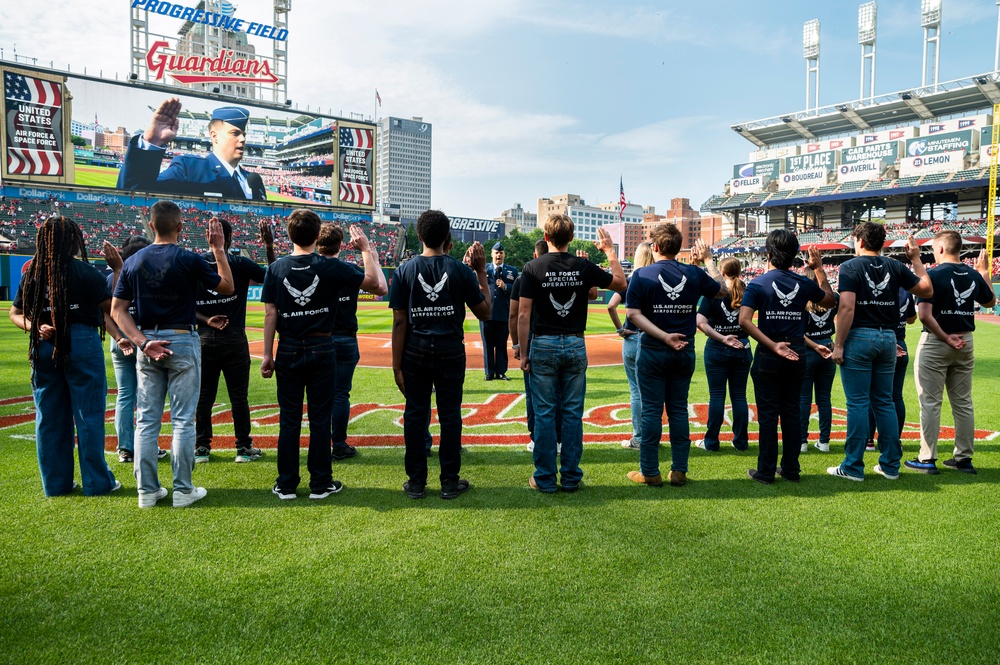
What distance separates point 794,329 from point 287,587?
4233 mm

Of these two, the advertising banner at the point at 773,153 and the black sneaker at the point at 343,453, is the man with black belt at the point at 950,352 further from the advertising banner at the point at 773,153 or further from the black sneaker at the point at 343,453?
the advertising banner at the point at 773,153

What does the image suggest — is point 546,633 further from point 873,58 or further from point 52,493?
point 873,58

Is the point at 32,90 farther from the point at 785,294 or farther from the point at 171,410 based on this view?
the point at 785,294

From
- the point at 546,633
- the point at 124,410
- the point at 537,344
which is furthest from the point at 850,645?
the point at 124,410

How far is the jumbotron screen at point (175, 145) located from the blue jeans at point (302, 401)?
168ft

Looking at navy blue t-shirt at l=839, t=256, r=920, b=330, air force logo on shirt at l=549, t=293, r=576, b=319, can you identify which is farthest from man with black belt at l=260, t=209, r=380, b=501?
navy blue t-shirt at l=839, t=256, r=920, b=330

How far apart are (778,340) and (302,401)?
3886 millimetres

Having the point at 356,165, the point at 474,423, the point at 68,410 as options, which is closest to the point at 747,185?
the point at 356,165

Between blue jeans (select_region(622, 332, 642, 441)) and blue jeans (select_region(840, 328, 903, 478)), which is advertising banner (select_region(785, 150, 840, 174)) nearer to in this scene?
blue jeans (select_region(622, 332, 642, 441))

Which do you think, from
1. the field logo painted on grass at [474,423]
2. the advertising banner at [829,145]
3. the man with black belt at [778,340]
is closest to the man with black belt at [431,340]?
the field logo painted on grass at [474,423]

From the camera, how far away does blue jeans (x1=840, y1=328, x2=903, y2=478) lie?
5227mm

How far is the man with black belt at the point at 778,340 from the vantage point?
505 cm

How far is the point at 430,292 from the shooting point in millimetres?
4652

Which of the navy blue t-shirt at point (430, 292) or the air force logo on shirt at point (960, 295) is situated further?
the air force logo on shirt at point (960, 295)
